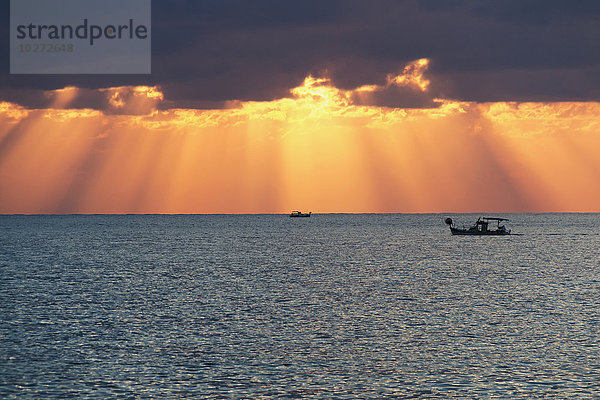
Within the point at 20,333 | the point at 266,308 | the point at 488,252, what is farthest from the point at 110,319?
the point at 488,252

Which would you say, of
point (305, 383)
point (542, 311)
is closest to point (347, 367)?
point (305, 383)

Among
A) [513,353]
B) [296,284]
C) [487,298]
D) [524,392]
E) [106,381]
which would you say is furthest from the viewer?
[296,284]

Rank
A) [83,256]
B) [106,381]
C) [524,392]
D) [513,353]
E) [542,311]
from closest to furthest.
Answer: [524,392], [106,381], [513,353], [542,311], [83,256]

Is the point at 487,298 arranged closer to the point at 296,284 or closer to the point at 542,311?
the point at 542,311

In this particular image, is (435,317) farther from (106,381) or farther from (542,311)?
(106,381)

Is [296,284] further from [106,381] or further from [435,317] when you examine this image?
[106,381]

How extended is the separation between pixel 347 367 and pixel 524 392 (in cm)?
947

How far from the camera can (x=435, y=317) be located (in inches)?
2309

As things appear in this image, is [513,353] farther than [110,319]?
No

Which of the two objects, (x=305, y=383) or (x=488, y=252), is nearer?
(x=305, y=383)

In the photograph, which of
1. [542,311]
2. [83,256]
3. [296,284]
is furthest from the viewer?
[83,256]

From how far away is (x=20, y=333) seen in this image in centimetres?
5103

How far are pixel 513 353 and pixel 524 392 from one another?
900 cm

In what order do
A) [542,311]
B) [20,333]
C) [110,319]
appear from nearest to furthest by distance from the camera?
1. [20,333]
2. [110,319]
3. [542,311]
